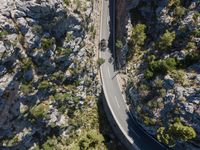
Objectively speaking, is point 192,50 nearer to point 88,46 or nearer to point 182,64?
point 182,64

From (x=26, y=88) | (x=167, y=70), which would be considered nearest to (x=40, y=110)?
(x=26, y=88)

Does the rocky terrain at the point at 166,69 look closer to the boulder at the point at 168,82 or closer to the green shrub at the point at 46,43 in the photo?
the boulder at the point at 168,82

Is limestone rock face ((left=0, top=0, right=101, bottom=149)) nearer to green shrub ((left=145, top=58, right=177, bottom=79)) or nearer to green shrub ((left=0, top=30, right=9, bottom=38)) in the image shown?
green shrub ((left=0, top=30, right=9, bottom=38))

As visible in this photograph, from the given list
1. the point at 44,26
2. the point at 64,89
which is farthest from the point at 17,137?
the point at 44,26

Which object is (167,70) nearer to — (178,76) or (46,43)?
(178,76)

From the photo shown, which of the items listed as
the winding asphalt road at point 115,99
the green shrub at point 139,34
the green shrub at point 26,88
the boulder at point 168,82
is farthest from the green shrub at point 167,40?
the green shrub at point 26,88
